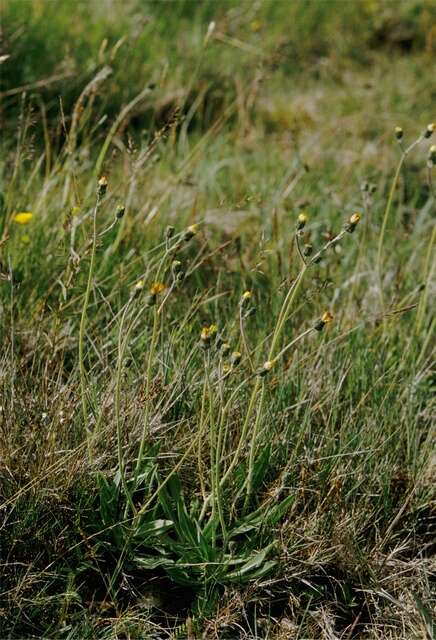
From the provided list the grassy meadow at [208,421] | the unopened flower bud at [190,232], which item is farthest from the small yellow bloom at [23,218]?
the unopened flower bud at [190,232]

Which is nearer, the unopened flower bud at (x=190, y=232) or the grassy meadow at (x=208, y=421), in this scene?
the unopened flower bud at (x=190, y=232)

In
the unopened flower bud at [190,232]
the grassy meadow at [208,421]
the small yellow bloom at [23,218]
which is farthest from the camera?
the small yellow bloom at [23,218]

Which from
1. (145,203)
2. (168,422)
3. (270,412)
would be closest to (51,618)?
(168,422)

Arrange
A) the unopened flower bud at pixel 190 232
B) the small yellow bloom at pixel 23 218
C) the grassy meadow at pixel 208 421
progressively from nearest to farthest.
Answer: the unopened flower bud at pixel 190 232 < the grassy meadow at pixel 208 421 < the small yellow bloom at pixel 23 218

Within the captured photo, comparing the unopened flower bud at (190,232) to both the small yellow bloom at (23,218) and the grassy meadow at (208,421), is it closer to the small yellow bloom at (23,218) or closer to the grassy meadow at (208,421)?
the grassy meadow at (208,421)

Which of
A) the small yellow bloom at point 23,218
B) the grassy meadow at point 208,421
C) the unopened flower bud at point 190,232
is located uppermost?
the unopened flower bud at point 190,232

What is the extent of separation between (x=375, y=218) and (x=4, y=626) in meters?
2.10

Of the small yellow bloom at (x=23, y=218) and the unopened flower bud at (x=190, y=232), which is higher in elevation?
the unopened flower bud at (x=190, y=232)

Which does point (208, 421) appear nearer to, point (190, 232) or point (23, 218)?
point (190, 232)

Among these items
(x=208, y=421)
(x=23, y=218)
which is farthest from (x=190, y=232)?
(x=23, y=218)

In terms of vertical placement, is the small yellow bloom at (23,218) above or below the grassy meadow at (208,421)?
above

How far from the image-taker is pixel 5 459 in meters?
1.83

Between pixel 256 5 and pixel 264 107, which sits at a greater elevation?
pixel 256 5

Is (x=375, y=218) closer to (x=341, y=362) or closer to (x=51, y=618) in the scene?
(x=341, y=362)
